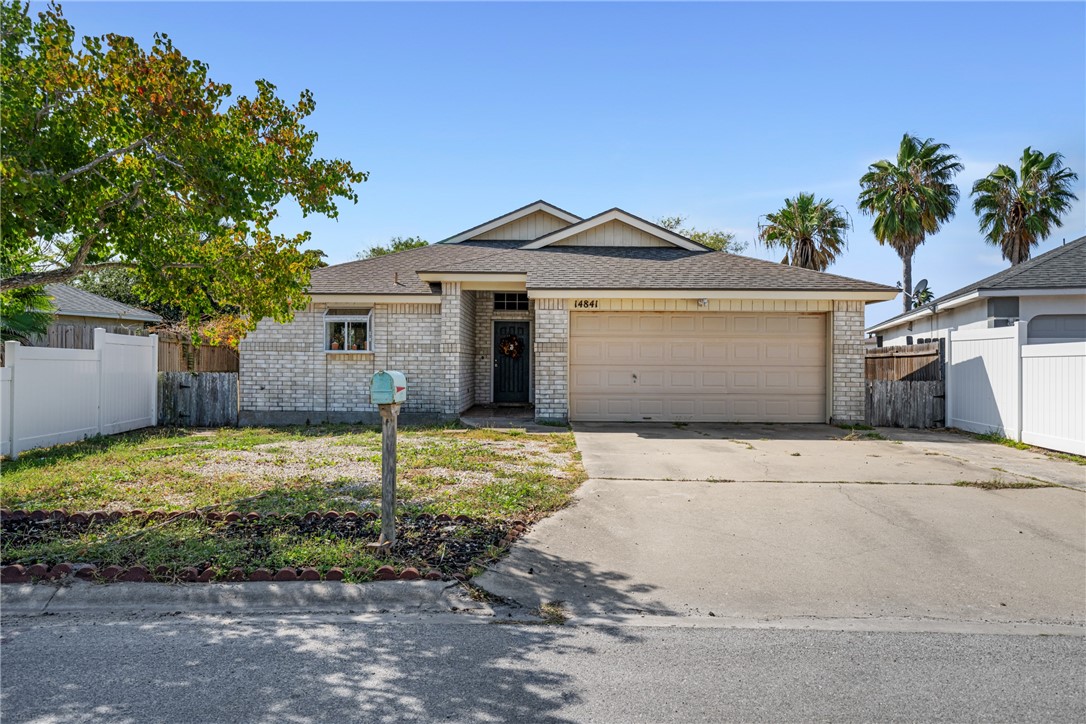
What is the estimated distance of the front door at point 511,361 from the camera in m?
17.8

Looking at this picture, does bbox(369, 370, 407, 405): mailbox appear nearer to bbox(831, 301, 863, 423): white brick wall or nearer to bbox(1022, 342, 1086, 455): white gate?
bbox(1022, 342, 1086, 455): white gate

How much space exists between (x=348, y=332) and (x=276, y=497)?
857 cm

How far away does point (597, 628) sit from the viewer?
4191mm

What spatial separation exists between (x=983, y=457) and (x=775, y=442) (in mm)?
3028

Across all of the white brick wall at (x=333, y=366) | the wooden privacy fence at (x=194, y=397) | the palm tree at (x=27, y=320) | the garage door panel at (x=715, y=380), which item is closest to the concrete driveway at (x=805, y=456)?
the garage door panel at (x=715, y=380)

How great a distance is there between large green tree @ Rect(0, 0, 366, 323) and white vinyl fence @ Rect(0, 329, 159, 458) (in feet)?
8.45

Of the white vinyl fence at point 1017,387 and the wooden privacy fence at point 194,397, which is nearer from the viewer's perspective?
the white vinyl fence at point 1017,387

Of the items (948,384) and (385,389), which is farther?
(948,384)

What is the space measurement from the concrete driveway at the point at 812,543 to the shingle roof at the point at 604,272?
5.08 metres

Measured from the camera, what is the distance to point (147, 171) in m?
6.66

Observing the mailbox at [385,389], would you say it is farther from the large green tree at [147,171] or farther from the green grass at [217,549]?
the large green tree at [147,171]

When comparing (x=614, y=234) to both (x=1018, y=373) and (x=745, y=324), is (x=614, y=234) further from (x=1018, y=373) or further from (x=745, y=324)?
(x=1018, y=373)

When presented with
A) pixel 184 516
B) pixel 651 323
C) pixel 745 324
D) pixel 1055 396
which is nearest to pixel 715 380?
pixel 745 324

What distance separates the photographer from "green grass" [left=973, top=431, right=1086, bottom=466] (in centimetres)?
1005
